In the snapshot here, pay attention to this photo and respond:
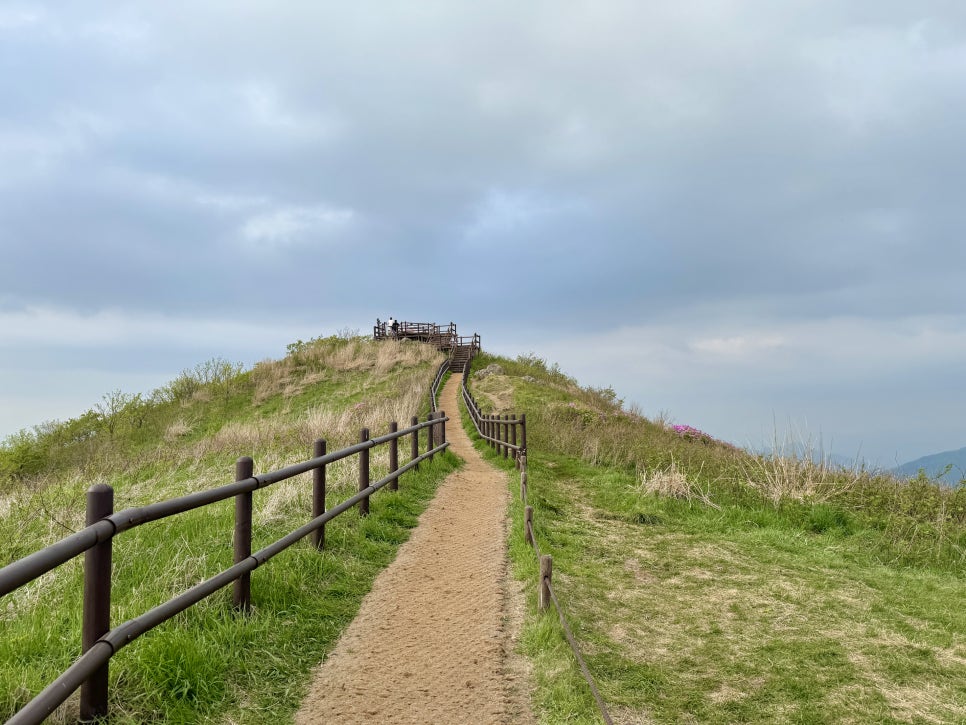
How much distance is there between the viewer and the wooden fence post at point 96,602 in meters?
3.67

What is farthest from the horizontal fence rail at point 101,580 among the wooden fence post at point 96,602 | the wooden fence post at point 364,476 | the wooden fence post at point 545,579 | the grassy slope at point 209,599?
the wooden fence post at point 364,476

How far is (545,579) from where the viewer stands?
19.0 ft

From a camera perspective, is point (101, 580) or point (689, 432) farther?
point (689, 432)

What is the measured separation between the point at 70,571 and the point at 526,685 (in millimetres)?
5308

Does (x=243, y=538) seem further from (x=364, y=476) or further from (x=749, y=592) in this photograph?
(x=749, y=592)

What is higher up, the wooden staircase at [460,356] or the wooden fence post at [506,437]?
the wooden staircase at [460,356]

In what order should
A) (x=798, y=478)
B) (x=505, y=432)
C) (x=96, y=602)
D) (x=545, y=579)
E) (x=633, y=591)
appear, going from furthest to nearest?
(x=505, y=432) < (x=798, y=478) < (x=633, y=591) < (x=545, y=579) < (x=96, y=602)

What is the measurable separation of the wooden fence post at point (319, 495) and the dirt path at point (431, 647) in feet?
2.81

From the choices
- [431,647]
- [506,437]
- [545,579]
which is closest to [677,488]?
[506,437]

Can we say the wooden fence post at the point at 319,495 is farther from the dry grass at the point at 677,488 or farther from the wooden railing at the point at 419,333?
the wooden railing at the point at 419,333

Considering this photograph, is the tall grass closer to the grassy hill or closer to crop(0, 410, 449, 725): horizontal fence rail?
the grassy hill

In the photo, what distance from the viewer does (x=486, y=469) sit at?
15.2 m

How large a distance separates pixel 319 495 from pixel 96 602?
11.8ft

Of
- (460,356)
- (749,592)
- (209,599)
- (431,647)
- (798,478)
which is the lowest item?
(749,592)
